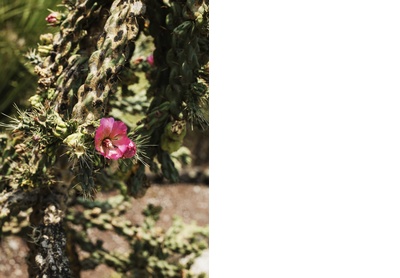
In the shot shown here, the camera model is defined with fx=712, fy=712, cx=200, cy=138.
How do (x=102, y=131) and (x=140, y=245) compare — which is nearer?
(x=102, y=131)

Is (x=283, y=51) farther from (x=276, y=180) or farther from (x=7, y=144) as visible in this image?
(x=7, y=144)

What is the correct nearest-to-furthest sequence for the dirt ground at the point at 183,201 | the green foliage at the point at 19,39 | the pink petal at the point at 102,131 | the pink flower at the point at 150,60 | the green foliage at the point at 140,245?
the pink petal at the point at 102,131 < the pink flower at the point at 150,60 < the green foliage at the point at 140,245 < the green foliage at the point at 19,39 < the dirt ground at the point at 183,201

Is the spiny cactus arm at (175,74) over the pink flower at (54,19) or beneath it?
beneath

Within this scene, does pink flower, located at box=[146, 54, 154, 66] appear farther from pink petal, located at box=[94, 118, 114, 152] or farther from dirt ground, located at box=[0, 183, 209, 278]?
dirt ground, located at box=[0, 183, 209, 278]

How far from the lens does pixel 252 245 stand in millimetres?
1280

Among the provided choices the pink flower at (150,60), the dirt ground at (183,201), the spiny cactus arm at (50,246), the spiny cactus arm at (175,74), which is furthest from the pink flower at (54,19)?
the dirt ground at (183,201)

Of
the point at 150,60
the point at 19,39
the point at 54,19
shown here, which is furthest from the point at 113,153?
the point at 19,39

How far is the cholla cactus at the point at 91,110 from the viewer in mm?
1438

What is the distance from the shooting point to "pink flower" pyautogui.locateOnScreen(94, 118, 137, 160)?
1391mm

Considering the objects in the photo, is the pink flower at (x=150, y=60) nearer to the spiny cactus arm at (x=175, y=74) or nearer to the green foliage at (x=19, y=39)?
the spiny cactus arm at (x=175, y=74)

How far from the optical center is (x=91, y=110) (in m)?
1.44

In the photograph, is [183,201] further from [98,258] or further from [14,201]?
[14,201]

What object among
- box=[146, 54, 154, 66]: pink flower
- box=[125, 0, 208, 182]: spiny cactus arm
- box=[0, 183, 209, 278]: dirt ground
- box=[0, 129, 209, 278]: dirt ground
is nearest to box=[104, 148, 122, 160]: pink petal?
box=[125, 0, 208, 182]: spiny cactus arm

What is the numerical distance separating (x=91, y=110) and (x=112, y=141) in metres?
0.08
